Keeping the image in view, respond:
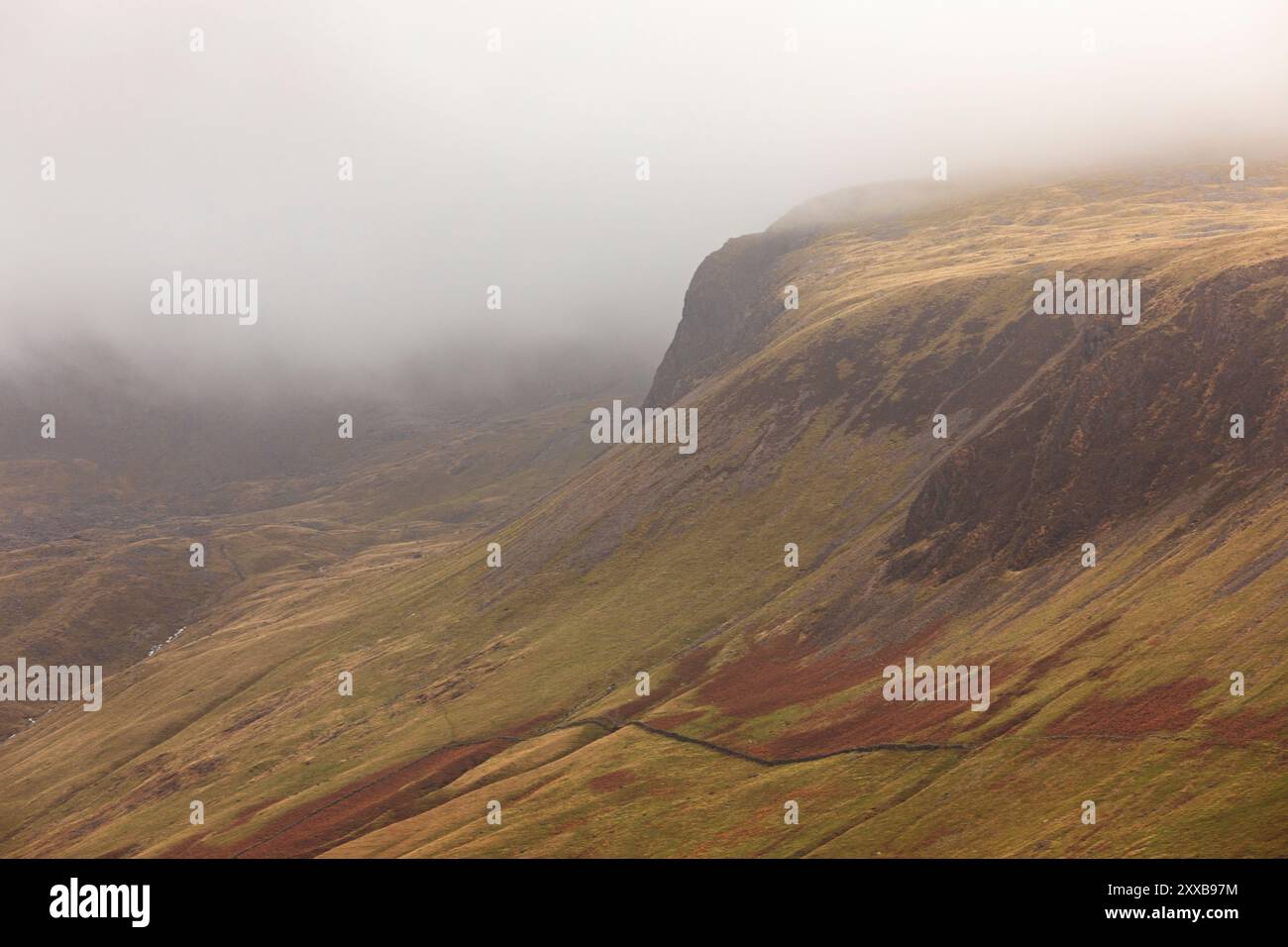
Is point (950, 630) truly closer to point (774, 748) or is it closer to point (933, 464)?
point (774, 748)

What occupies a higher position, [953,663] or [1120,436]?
[1120,436]

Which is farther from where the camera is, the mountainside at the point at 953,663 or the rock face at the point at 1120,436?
the rock face at the point at 1120,436

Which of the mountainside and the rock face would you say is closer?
the mountainside

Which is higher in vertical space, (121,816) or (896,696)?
(896,696)

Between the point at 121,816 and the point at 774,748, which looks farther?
the point at 121,816

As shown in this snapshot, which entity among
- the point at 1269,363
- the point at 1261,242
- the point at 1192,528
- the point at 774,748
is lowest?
the point at 774,748

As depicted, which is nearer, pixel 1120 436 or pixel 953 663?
pixel 953 663

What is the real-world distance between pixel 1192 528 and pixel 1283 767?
5417 cm

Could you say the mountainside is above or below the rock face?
below

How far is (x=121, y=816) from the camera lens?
19112cm

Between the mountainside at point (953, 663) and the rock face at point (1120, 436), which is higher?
the rock face at point (1120, 436)
